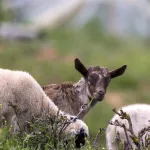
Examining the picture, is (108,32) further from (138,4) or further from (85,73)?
(85,73)

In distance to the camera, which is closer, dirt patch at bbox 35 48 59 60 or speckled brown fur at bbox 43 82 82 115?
speckled brown fur at bbox 43 82 82 115

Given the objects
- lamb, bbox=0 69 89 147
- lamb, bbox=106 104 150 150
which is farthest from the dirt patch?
lamb, bbox=0 69 89 147

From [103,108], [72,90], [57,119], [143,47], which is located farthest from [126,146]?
[143,47]

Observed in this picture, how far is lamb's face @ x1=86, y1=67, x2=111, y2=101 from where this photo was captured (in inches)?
488

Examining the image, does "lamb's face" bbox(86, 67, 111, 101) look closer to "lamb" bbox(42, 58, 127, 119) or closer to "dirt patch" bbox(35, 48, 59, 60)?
"lamb" bbox(42, 58, 127, 119)

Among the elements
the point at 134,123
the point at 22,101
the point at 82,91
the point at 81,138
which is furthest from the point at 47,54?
the point at 81,138

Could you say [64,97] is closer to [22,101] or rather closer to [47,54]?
[22,101]

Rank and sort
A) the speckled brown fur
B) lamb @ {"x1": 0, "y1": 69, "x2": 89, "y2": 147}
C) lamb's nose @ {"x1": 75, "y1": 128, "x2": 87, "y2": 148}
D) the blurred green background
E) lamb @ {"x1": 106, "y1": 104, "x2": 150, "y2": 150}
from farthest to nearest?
the blurred green background < the speckled brown fur < lamb @ {"x1": 106, "y1": 104, "x2": 150, "y2": 150} < lamb's nose @ {"x1": 75, "y1": 128, "x2": 87, "y2": 148} < lamb @ {"x1": 0, "y1": 69, "x2": 89, "y2": 147}

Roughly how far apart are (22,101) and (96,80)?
98.2 inches

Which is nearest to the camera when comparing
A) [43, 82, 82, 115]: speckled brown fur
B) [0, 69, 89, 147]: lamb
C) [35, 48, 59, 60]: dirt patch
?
[0, 69, 89, 147]: lamb

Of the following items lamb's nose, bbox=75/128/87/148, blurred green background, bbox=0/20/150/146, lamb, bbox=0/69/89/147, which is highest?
blurred green background, bbox=0/20/150/146

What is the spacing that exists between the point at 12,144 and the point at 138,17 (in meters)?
35.5

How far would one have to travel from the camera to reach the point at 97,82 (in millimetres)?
12508

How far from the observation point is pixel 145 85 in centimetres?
3194
